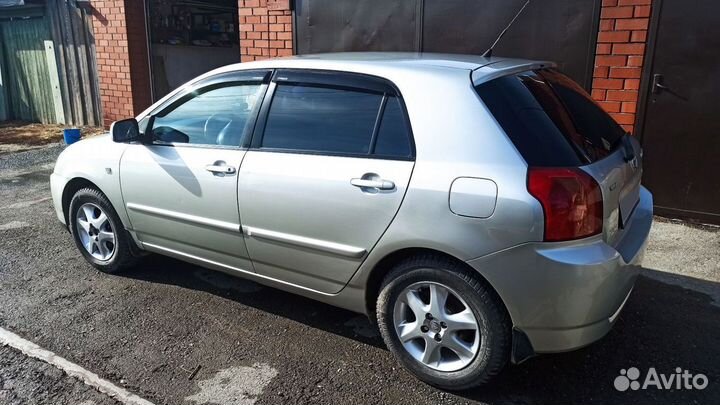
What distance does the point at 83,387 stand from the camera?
286 cm

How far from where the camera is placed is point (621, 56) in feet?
17.3

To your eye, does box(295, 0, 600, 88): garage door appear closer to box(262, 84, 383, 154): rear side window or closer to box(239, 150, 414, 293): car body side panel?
box(262, 84, 383, 154): rear side window

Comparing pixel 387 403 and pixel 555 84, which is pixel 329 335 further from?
pixel 555 84

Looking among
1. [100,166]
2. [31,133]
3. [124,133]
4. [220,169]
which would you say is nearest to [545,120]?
[220,169]

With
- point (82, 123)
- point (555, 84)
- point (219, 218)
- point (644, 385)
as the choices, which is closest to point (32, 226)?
point (219, 218)

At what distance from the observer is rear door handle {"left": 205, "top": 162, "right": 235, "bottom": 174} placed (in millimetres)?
3324

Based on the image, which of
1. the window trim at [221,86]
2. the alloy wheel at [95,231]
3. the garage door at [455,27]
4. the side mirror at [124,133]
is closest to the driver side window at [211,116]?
the window trim at [221,86]

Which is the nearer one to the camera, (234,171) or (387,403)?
(387,403)

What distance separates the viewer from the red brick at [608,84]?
5344 mm

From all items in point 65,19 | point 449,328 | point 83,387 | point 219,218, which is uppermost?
point 65,19

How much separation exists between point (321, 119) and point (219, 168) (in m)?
0.72

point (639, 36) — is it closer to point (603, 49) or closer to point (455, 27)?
point (603, 49)

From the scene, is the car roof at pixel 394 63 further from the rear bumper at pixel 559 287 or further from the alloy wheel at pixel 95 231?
the alloy wheel at pixel 95 231

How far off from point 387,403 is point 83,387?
1.56 m
